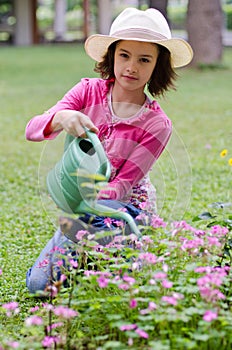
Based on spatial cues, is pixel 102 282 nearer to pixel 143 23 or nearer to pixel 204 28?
pixel 143 23

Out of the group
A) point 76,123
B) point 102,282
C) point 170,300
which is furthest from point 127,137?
point 170,300

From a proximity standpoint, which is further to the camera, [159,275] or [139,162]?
[139,162]

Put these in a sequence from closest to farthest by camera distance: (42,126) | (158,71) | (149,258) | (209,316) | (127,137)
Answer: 1. (209,316)
2. (149,258)
3. (42,126)
4. (127,137)
5. (158,71)

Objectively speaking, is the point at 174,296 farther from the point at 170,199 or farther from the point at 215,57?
the point at 215,57

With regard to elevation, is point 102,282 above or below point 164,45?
below

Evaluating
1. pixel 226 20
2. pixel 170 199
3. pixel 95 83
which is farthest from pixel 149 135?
pixel 226 20

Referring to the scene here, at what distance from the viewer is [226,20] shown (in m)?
30.9

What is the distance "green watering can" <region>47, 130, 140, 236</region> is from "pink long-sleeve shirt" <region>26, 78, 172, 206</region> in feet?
1.06

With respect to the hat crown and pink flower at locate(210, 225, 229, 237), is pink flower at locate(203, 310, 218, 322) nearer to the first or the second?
pink flower at locate(210, 225, 229, 237)

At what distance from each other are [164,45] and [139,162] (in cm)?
46

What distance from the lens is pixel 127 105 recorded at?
10.6ft

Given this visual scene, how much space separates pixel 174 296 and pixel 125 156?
111cm

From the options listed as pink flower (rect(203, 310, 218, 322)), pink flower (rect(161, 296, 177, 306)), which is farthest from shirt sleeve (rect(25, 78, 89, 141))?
pink flower (rect(203, 310, 218, 322))

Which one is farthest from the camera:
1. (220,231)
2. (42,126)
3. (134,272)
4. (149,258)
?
(42,126)
